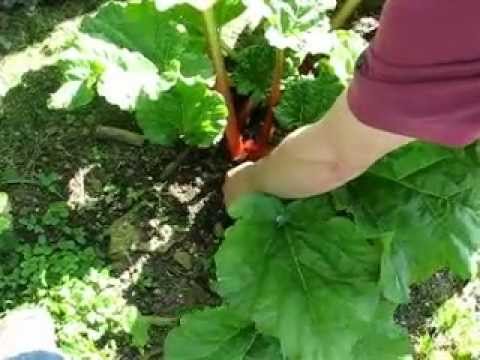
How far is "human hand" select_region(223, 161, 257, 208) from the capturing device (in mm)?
2119

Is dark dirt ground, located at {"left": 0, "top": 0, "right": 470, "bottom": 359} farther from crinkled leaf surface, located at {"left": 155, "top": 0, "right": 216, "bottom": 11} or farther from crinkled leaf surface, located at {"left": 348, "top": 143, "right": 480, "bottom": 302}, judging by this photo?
crinkled leaf surface, located at {"left": 155, "top": 0, "right": 216, "bottom": 11}

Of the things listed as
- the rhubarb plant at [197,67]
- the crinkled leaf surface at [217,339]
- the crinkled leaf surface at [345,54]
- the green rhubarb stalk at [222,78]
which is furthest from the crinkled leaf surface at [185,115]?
the crinkled leaf surface at [217,339]

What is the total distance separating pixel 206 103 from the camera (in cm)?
208

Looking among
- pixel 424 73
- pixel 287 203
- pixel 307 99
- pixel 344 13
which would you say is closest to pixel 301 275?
pixel 287 203

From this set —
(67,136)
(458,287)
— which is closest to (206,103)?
(67,136)

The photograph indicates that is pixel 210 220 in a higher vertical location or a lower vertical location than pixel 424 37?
lower

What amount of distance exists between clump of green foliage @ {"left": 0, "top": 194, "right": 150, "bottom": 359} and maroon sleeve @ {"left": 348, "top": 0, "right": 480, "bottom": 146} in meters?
0.90

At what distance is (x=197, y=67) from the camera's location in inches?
80.7

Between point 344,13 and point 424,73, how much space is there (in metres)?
1.15

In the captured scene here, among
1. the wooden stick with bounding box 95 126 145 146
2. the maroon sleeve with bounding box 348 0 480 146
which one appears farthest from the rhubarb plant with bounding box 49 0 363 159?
the maroon sleeve with bounding box 348 0 480 146

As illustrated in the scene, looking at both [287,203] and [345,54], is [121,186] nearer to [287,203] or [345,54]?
[287,203]

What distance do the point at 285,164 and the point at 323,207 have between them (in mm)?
207

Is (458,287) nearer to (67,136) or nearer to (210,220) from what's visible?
(210,220)

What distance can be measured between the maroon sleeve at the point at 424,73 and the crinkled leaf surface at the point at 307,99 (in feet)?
2.42
